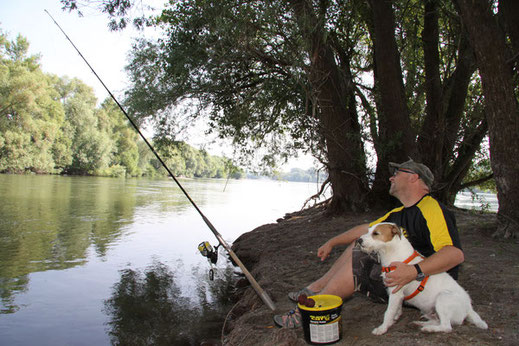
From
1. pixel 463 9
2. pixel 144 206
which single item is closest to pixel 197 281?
pixel 463 9

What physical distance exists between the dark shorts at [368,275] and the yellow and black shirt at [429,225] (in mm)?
325

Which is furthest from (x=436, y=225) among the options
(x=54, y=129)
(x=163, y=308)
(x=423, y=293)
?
(x=54, y=129)

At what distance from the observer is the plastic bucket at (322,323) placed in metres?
2.53

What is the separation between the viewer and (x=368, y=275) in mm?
2896

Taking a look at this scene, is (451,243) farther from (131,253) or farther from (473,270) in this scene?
(131,253)

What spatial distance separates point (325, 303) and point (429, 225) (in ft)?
2.97

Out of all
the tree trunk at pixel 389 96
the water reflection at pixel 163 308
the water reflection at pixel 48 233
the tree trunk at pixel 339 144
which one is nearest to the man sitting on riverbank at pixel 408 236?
the water reflection at pixel 163 308

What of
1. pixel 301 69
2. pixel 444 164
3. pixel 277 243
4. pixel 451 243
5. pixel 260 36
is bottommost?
pixel 277 243

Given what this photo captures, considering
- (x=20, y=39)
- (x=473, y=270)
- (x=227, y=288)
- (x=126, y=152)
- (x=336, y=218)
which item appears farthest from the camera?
(x=126, y=152)

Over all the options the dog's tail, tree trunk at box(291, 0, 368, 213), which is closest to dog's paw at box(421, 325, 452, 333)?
the dog's tail

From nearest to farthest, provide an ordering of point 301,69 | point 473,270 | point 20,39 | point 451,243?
1. point 451,243
2. point 473,270
3. point 301,69
4. point 20,39

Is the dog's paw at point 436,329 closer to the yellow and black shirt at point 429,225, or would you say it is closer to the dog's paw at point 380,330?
the dog's paw at point 380,330

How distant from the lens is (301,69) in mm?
7352

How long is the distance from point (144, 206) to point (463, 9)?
50.0 feet
